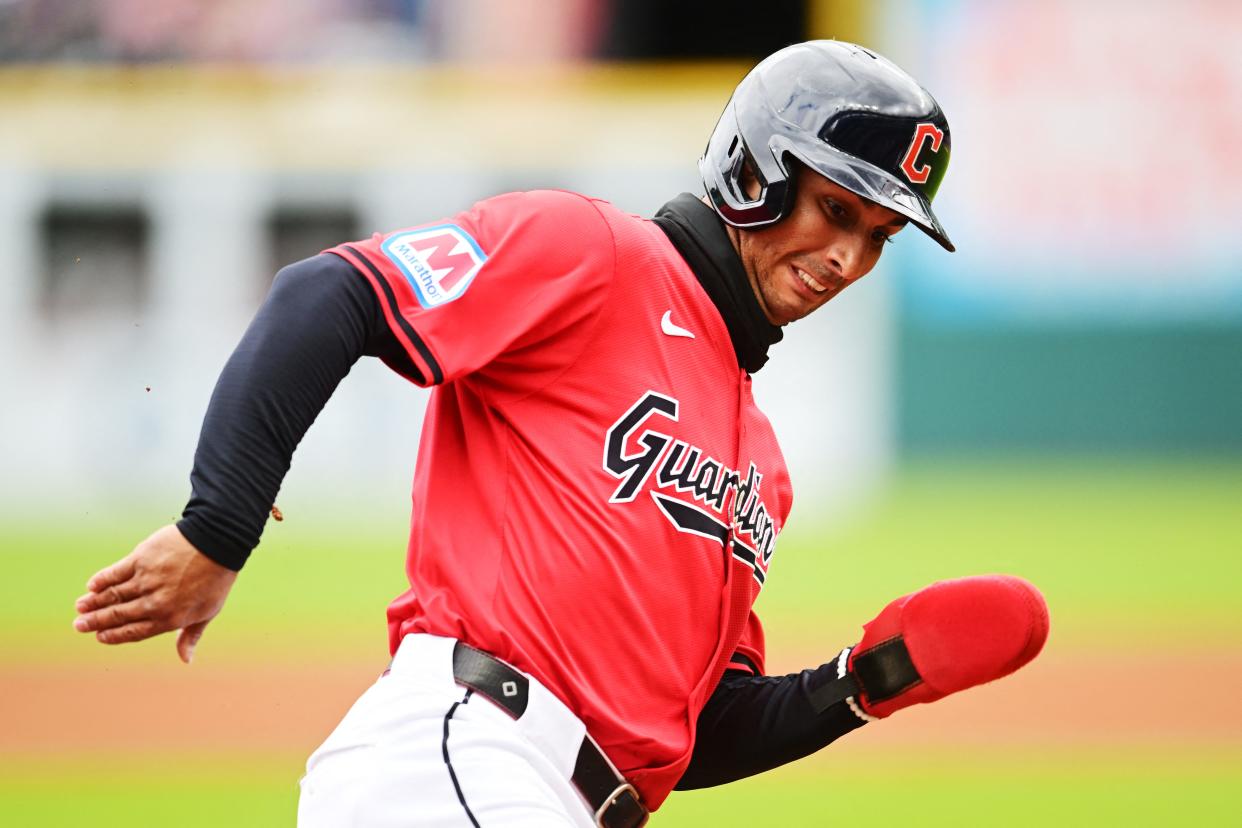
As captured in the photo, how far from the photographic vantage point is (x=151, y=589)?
2051mm

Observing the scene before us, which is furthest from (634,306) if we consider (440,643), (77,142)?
(77,142)

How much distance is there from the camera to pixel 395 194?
15.7m

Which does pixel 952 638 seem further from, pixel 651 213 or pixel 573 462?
pixel 651 213

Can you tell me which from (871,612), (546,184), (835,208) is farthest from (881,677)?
(546,184)

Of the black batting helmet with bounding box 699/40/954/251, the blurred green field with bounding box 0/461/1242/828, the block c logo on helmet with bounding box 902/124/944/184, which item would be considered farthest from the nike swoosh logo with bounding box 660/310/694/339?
the blurred green field with bounding box 0/461/1242/828

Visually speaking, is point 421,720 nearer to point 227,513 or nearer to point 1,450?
point 227,513

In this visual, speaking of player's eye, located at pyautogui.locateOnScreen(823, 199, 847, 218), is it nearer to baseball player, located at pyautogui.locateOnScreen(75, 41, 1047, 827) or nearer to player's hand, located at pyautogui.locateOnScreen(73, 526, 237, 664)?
baseball player, located at pyautogui.locateOnScreen(75, 41, 1047, 827)

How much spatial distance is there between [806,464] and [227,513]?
13.7 m

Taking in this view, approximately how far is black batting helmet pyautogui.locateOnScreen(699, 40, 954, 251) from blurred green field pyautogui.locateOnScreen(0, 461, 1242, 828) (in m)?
3.87

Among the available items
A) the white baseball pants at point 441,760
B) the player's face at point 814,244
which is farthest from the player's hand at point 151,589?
the player's face at point 814,244

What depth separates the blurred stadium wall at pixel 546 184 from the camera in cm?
1509

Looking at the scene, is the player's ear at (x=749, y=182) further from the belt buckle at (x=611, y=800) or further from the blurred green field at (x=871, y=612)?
the blurred green field at (x=871, y=612)

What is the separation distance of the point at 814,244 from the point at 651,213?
1367 cm

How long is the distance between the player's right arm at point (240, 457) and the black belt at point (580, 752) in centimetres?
39
